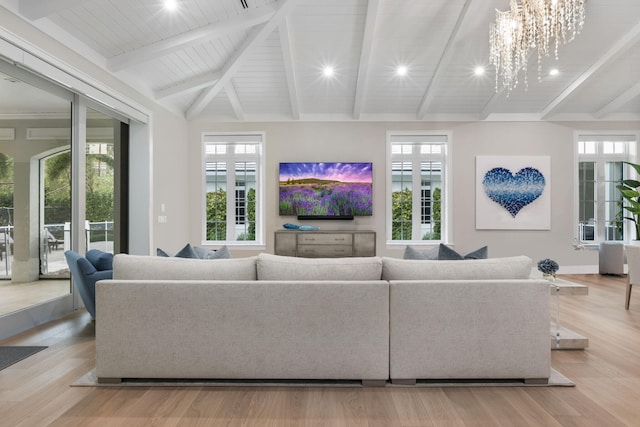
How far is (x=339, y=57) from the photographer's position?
5.40m

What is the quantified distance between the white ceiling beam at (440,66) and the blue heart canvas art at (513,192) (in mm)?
1332

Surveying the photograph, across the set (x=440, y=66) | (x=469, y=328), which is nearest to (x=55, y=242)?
(x=469, y=328)

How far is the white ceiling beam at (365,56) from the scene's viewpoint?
4.39 metres

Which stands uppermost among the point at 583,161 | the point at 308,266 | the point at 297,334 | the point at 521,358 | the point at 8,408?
the point at 583,161

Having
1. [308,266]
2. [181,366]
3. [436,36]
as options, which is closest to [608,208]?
[436,36]

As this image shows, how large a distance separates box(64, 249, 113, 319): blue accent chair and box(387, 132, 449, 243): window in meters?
4.68

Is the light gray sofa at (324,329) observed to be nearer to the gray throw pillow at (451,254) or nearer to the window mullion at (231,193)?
the gray throw pillow at (451,254)

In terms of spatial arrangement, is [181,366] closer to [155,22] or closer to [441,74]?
[155,22]

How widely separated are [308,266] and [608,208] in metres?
6.93

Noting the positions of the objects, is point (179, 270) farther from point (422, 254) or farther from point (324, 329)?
point (422, 254)

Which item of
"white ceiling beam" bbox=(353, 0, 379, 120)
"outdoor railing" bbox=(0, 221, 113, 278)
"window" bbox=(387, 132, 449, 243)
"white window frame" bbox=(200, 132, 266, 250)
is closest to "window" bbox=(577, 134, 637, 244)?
"window" bbox=(387, 132, 449, 243)

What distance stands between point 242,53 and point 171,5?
4.13 ft

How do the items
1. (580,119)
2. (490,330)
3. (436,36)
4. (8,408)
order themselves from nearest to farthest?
(8,408), (490,330), (436,36), (580,119)

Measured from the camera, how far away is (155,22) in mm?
3988
